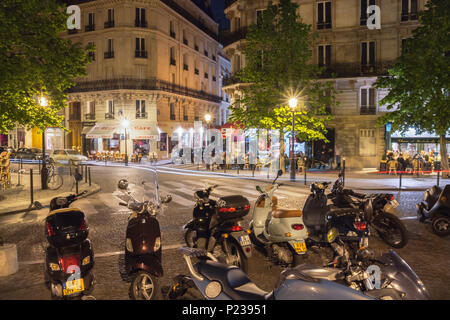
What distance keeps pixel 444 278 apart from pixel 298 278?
351cm

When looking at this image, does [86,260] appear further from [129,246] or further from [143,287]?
[143,287]

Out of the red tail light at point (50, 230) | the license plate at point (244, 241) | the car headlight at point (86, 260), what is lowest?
the car headlight at point (86, 260)

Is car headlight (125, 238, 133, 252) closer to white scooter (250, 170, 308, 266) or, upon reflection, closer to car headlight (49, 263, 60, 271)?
car headlight (49, 263, 60, 271)

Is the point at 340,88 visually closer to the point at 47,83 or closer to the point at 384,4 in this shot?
the point at 384,4

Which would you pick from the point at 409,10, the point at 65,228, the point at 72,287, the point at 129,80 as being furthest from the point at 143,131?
the point at 72,287

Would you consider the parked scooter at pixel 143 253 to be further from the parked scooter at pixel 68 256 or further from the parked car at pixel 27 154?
the parked car at pixel 27 154

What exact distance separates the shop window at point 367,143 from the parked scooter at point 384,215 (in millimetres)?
21174

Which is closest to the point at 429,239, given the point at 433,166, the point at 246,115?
the point at 246,115

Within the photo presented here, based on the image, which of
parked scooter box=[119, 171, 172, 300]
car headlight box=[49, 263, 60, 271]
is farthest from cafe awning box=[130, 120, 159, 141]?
car headlight box=[49, 263, 60, 271]

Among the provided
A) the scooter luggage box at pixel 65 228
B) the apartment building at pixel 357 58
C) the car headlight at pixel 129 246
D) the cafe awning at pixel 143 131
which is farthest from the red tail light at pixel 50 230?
the cafe awning at pixel 143 131

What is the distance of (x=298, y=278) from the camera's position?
287cm

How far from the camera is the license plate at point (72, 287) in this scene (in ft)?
13.6

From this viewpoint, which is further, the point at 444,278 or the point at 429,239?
the point at 429,239

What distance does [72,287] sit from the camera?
165 inches
